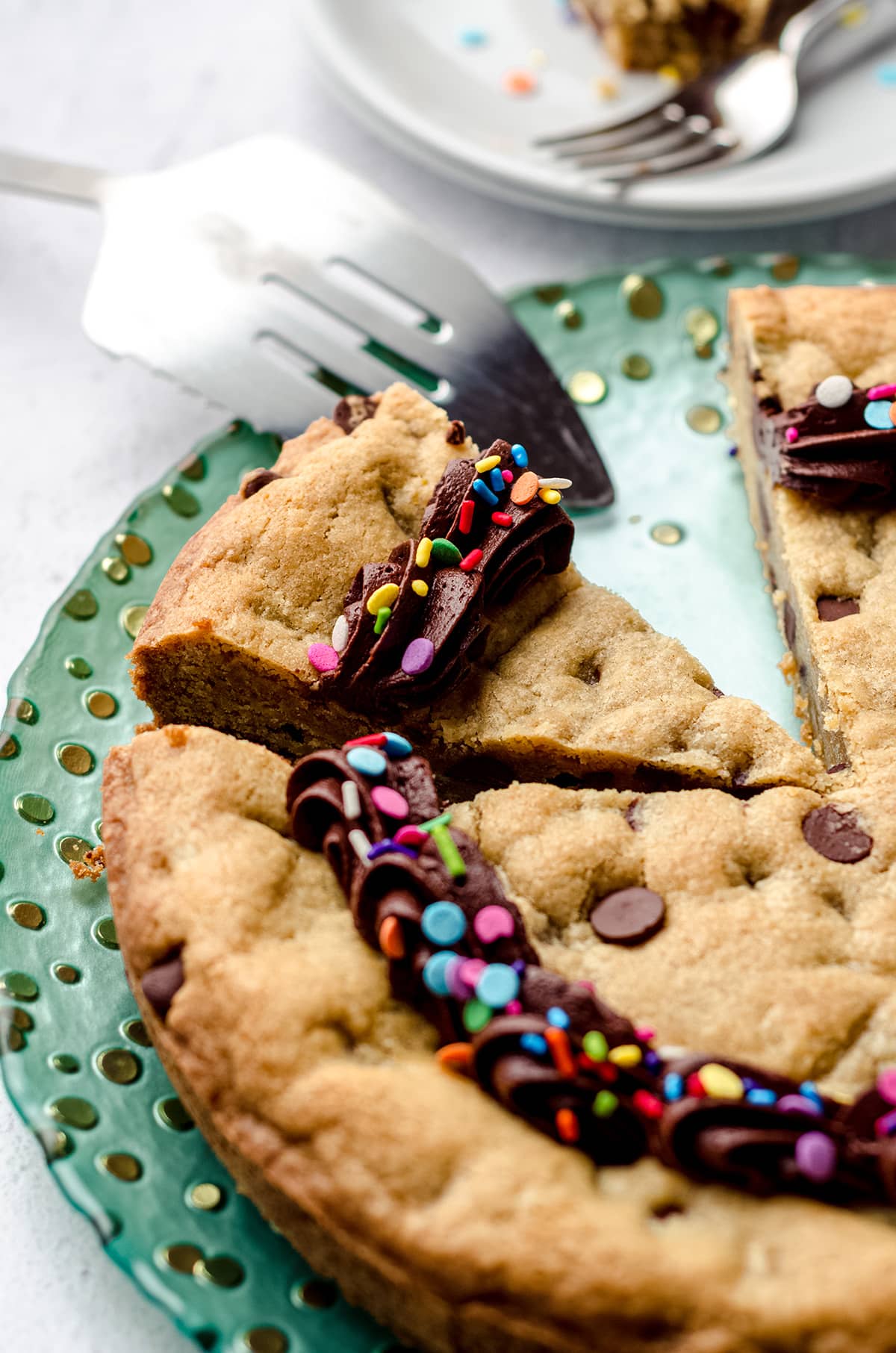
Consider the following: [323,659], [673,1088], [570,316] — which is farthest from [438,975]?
[570,316]

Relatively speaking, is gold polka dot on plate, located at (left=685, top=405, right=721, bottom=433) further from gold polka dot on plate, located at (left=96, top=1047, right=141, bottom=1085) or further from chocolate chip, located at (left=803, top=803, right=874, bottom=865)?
gold polka dot on plate, located at (left=96, top=1047, right=141, bottom=1085)

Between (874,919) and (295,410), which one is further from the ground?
(295,410)

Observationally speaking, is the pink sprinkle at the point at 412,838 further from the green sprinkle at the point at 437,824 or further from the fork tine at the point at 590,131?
the fork tine at the point at 590,131

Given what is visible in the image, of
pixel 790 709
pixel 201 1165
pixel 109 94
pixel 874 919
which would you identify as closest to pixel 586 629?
pixel 790 709

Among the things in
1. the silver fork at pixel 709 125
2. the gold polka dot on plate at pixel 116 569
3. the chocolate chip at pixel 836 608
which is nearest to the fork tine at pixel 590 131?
the silver fork at pixel 709 125

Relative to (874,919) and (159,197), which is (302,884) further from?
(159,197)

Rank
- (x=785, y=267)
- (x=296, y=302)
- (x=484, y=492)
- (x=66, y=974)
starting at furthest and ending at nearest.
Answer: (x=785, y=267), (x=296, y=302), (x=484, y=492), (x=66, y=974)

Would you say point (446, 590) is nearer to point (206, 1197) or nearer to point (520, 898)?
point (520, 898)
